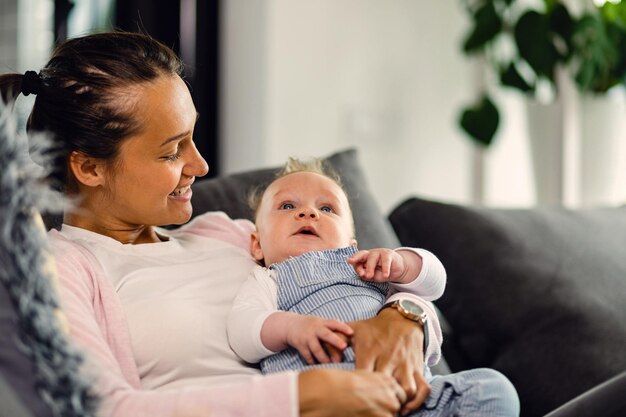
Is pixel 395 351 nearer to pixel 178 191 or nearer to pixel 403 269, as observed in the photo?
pixel 403 269

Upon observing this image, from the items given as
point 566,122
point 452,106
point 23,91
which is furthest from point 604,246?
point 452,106

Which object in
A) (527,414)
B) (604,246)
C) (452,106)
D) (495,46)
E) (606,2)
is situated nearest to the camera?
(527,414)

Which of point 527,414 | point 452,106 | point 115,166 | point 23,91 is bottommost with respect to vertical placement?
point 527,414

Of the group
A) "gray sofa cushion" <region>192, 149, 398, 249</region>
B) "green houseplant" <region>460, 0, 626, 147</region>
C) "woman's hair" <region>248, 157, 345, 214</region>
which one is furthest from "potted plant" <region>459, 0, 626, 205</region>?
"woman's hair" <region>248, 157, 345, 214</region>

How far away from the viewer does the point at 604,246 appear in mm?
2074

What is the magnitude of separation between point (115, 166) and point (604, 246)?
1.25 meters

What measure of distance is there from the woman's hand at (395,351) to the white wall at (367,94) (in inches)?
88.1

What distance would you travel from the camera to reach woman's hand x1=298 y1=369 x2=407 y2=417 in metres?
0.98

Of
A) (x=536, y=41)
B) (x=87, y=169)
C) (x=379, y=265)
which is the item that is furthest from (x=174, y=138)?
(x=536, y=41)

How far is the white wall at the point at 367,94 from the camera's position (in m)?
3.43

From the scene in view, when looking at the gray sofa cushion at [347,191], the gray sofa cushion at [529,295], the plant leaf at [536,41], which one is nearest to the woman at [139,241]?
the gray sofa cushion at [347,191]

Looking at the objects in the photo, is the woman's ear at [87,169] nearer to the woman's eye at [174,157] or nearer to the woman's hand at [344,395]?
the woman's eye at [174,157]

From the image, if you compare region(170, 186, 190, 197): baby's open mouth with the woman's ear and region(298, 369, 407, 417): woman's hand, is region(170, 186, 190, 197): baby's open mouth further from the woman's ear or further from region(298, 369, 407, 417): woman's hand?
region(298, 369, 407, 417): woman's hand

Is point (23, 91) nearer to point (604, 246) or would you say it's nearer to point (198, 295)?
point (198, 295)
